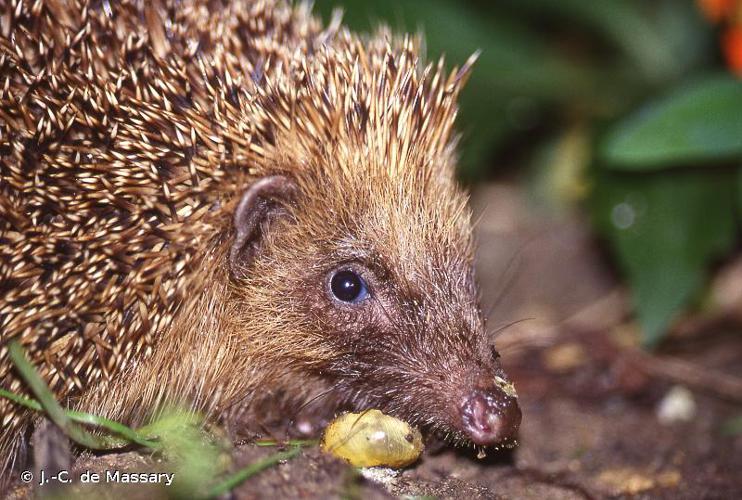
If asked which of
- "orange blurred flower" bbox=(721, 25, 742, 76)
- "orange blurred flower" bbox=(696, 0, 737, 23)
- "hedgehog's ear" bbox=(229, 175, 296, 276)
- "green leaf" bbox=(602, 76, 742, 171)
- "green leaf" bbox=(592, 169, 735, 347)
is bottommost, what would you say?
"hedgehog's ear" bbox=(229, 175, 296, 276)

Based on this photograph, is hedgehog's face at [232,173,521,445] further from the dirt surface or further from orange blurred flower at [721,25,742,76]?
orange blurred flower at [721,25,742,76]

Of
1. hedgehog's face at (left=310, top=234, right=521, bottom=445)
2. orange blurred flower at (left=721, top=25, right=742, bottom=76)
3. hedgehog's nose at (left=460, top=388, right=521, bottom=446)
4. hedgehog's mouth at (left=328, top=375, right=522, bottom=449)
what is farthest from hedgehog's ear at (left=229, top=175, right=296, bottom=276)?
orange blurred flower at (left=721, top=25, right=742, bottom=76)

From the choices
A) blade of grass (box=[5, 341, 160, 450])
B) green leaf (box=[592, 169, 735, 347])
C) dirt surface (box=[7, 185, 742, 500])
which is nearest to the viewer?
blade of grass (box=[5, 341, 160, 450])

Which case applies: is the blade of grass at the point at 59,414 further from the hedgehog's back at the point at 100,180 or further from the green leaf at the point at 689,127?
the green leaf at the point at 689,127

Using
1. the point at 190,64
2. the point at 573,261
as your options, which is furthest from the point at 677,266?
the point at 190,64

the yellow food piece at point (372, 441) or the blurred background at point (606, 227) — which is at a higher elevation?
the blurred background at point (606, 227)

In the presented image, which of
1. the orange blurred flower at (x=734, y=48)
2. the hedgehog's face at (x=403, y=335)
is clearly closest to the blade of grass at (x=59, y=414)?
the hedgehog's face at (x=403, y=335)

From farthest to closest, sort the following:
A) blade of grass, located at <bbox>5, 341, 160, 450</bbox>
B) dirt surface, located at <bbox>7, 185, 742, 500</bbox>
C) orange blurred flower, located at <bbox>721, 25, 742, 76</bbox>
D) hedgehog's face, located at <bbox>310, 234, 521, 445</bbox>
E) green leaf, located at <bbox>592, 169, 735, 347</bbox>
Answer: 1. orange blurred flower, located at <bbox>721, 25, 742, 76</bbox>
2. green leaf, located at <bbox>592, 169, 735, 347</bbox>
3. hedgehog's face, located at <bbox>310, 234, 521, 445</bbox>
4. dirt surface, located at <bbox>7, 185, 742, 500</bbox>
5. blade of grass, located at <bbox>5, 341, 160, 450</bbox>

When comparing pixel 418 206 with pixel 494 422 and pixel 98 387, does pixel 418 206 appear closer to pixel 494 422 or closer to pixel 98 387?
pixel 494 422
